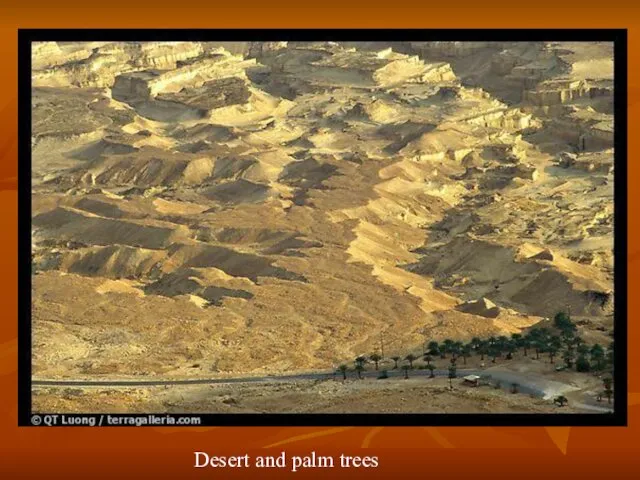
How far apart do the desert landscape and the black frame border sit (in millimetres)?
3805

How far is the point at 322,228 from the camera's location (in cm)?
4428

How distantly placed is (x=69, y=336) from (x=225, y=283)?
6.43 m

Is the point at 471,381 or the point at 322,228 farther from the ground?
the point at 322,228

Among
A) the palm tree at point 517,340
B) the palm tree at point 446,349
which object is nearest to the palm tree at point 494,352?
the palm tree at point 517,340

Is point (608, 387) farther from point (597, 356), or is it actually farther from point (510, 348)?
point (510, 348)

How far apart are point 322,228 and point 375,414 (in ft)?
98.0

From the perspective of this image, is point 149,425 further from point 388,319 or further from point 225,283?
point 225,283

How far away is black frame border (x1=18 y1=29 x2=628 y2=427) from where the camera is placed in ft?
47.0

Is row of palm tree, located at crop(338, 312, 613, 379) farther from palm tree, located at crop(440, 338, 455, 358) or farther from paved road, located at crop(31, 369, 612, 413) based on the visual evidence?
paved road, located at crop(31, 369, 612, 413)

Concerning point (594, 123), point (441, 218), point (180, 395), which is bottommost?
point (180, 395)

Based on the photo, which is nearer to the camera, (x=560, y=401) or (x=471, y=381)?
(x=560, y=401)

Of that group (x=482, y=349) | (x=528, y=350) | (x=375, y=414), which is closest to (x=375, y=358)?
(x=482, y=349)

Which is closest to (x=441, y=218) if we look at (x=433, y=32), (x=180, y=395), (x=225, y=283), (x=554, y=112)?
(x=225, y=283)

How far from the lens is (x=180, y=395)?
925 inches
